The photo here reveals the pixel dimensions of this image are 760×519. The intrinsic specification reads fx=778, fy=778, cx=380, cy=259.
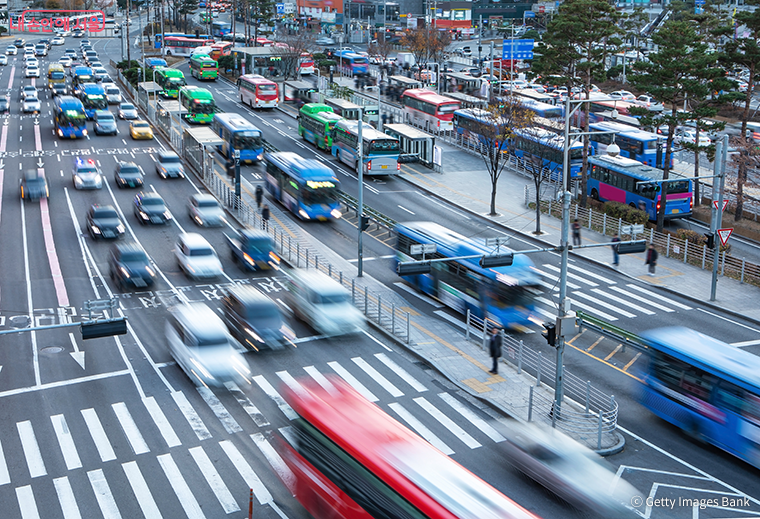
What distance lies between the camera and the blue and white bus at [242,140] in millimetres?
61375

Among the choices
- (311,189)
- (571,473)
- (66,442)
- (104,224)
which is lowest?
(66,442)

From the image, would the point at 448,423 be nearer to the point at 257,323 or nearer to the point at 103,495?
the point at 257,323

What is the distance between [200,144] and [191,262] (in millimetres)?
21789

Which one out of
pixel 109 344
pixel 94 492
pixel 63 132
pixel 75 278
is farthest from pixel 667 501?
pixel 63 132

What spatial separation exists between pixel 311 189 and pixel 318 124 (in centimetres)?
1992

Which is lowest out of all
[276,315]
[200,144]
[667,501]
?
[667,501]

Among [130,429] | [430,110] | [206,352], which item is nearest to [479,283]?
[206,352]

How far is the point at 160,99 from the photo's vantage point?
286 feet

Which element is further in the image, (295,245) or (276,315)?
(295,245)

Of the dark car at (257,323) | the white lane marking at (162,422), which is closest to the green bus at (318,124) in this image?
the dark car at (257,323)

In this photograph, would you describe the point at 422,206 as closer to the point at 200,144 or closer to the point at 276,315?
the point at 200,144

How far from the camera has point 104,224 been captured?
149ft

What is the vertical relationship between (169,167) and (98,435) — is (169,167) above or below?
above

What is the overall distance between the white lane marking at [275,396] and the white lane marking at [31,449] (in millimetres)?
7640
